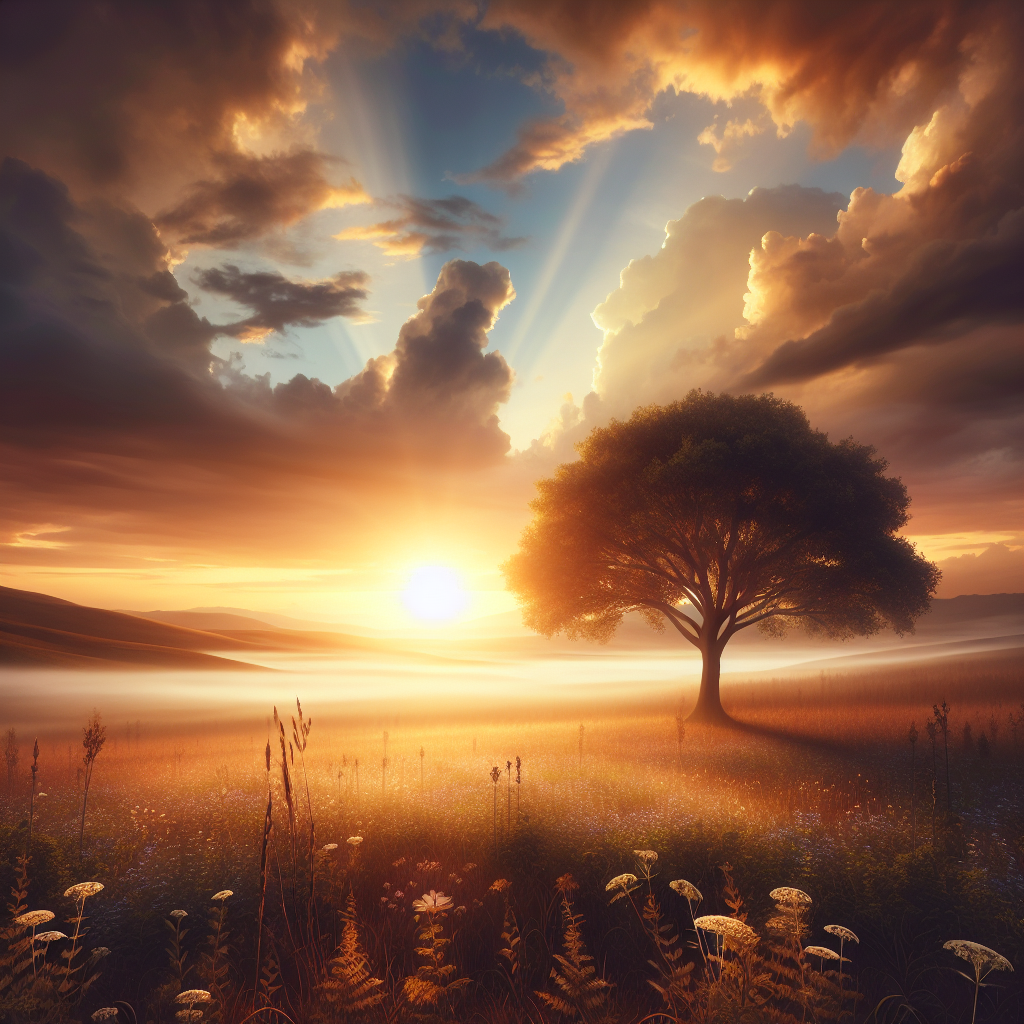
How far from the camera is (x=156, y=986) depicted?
20.1 ft

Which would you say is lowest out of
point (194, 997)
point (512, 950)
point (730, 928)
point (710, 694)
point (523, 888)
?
point (523, 888)

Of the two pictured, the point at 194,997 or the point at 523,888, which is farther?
the point at 523,888

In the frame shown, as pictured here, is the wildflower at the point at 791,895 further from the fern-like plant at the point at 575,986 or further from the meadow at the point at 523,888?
the fern-like plant at the point at 575,986

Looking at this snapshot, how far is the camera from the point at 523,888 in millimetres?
7676

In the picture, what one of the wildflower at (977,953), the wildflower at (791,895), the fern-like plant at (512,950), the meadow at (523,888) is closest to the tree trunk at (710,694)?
the meadow at (523,888)

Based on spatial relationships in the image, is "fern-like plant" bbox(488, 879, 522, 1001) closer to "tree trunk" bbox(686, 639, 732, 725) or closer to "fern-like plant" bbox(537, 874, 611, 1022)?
"fern-like plant" bbox(537, 874, 611, 1022)

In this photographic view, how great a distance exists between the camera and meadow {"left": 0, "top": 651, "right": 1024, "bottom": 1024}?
455 cm

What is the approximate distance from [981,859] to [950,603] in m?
144

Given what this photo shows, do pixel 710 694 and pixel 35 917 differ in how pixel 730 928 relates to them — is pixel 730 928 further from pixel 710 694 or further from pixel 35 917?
pixel 710 694

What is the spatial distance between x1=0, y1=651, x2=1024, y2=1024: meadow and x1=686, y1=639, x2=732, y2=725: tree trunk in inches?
238

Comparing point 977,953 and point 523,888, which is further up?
point 977,953

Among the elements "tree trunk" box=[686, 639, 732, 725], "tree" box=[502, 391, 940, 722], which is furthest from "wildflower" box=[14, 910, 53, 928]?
"tree trunk" box=[686, 639, 732, 725]

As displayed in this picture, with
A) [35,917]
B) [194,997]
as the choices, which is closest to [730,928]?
[194,997]

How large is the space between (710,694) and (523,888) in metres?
17.7
